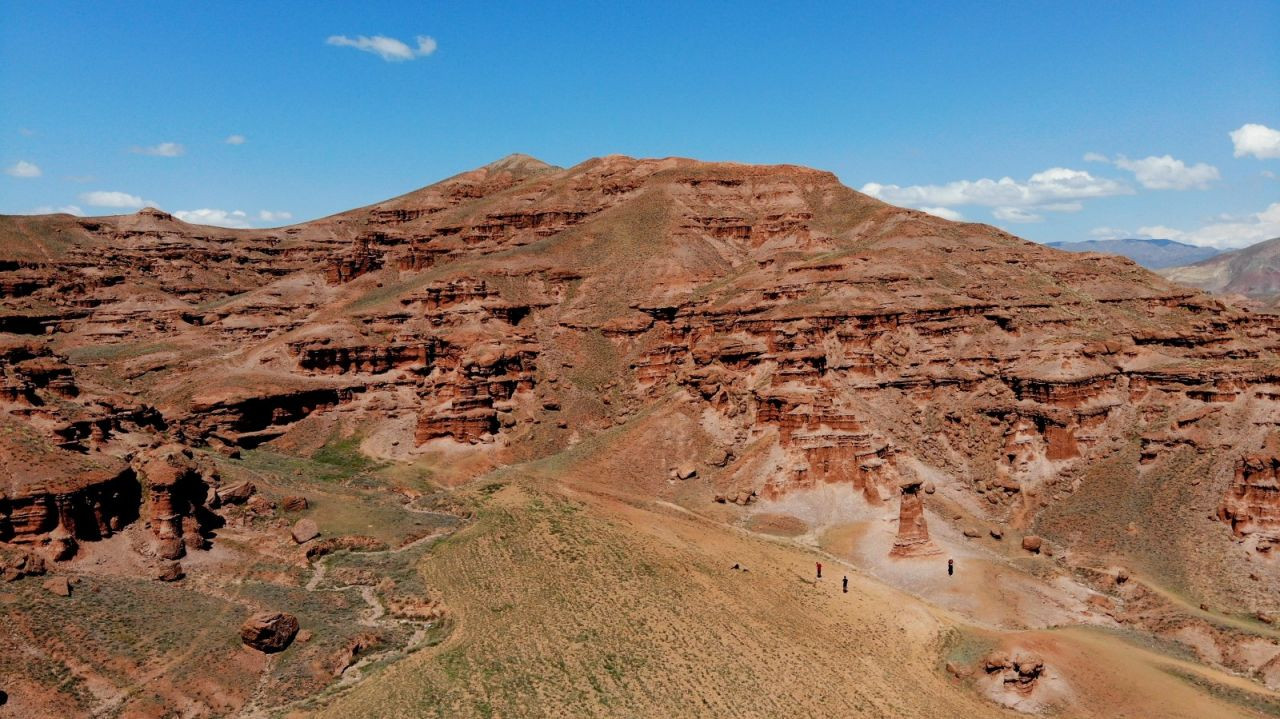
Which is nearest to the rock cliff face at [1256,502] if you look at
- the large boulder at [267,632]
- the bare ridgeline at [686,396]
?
the bare ridgeline at [686,396]

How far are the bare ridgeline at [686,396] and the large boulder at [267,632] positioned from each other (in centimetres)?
10

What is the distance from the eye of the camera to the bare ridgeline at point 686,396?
37094 millimetres

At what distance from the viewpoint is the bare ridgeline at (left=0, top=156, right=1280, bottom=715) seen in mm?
37094

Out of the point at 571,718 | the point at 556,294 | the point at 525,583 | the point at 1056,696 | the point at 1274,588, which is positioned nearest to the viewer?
the point at 571,718

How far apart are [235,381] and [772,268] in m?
55.9

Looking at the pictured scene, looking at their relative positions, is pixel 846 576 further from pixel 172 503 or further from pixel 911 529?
pixel 172 503

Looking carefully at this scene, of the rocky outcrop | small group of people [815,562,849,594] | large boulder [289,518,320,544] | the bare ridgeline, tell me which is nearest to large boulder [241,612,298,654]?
the bare ridgeline

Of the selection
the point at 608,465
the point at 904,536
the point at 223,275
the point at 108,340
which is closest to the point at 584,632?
the point at 904,536

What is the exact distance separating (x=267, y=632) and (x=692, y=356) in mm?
49119

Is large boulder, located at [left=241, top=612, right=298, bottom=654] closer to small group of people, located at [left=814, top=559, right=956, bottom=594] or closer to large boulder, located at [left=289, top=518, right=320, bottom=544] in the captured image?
large boulder, located at [left=289, top=518, right=320, bottom=544]

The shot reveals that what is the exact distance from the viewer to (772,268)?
85.6 metres

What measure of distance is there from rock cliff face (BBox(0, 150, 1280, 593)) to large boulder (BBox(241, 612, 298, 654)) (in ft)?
30.2

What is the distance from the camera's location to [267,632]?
3203cm

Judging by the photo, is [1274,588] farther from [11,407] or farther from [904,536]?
[11,407]
